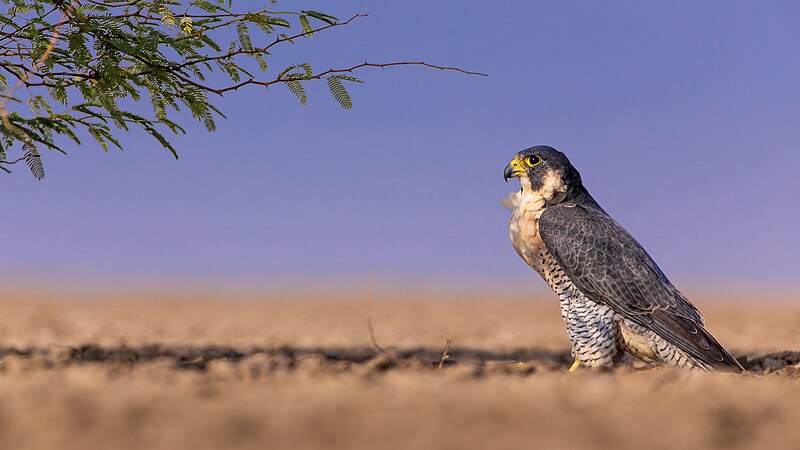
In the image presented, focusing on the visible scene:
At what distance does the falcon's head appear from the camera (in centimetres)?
716

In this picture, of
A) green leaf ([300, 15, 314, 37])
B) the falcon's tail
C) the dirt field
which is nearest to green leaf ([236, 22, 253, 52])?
green leaf ([300, 15, 314, 37])

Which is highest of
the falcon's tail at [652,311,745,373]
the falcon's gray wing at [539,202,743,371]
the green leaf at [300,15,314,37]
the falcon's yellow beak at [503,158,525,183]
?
the green leaf at [300,15,314,37]

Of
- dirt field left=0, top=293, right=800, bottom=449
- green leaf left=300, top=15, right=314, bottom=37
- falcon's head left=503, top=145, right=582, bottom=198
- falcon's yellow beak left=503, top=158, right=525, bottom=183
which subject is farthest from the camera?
falcon's yellow beak left=503, top=158, right=525, bottom=183

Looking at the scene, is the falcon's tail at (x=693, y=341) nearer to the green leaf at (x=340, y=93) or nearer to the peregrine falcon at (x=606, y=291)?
the peregrine falcon at (x=606, y=291)

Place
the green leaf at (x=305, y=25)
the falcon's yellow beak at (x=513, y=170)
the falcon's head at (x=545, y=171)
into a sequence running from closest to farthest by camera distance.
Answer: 1. the green leaf at (x=305, y=25)
2. the falcon's head at (x=545, y=171)
3. the falcon's yellow beak at (x=513, y=170)

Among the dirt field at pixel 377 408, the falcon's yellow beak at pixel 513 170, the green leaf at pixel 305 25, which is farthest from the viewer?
the falcon's yellow beak at pixel 513 170

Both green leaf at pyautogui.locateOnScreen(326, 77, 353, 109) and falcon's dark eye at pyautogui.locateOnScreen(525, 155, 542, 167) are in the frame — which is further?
falcon's dark eye at pyautogui.locateOnScreen(525, 155, 542, 167)

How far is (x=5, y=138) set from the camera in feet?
20.2

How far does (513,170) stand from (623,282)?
1.35 metres

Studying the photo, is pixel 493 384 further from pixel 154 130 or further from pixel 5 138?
pixel 5 138

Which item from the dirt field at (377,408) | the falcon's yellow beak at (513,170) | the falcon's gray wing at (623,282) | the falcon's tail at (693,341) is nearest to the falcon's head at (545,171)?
the falcon's yellow beak at (513,170)

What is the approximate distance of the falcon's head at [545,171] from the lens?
7160 millimetres

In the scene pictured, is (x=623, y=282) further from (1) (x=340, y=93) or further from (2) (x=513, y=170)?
(1) (x=340, y=93)

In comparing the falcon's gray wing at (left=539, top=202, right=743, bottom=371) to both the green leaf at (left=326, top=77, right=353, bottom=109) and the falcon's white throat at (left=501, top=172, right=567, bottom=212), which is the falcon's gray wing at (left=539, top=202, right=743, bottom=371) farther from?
the green leaf at (left=326, top=77, right=353, bottom=109)
